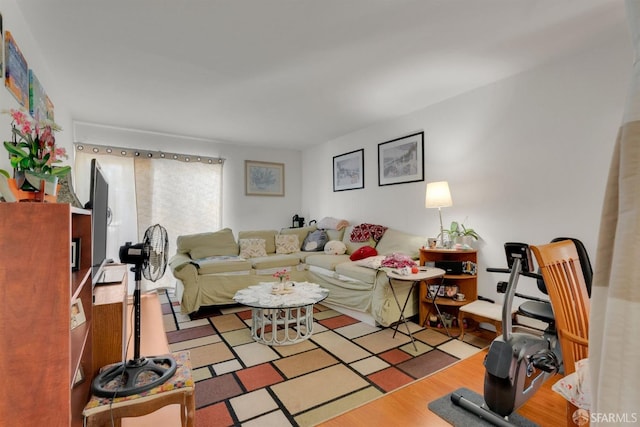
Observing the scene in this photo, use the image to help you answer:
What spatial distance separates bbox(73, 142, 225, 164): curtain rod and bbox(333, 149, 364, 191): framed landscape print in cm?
193

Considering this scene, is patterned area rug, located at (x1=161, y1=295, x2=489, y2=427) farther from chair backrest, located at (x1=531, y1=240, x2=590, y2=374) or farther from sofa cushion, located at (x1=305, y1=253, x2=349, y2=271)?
chair backrest, located at (x1=531, y1=240, x2=590, y2=374)

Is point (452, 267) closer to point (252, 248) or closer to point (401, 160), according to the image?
point (401, 160)

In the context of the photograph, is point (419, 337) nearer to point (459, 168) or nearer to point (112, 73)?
point (459, 168)

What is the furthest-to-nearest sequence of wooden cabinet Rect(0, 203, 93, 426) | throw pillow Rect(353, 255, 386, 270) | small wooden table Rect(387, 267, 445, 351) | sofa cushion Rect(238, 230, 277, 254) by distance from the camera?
sofa cushion Rect(238, 230, 277, 254) < throw pillow Rect(353, 255, 386, 270) < small wooden table Rect(387, 267, 445, 351) < wooden cabinet Rect(0, 203, 93, 426)

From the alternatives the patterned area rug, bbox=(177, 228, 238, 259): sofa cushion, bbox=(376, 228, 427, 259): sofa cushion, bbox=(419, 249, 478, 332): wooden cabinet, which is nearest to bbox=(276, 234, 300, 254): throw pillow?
bbox=(177, 228, 238, 259): sofa cushion

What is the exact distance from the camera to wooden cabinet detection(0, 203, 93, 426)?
0.79 meters

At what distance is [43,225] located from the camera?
2.69 ft

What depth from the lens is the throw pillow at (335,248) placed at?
4.26 m

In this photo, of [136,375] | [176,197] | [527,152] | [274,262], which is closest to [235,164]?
[176,197]

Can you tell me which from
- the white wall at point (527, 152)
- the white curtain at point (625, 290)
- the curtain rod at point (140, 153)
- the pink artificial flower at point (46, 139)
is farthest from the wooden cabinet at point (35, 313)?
the curtain rod at point (140, 153)

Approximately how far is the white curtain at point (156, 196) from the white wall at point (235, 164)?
0.67ft

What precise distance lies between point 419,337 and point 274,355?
53.0 inches

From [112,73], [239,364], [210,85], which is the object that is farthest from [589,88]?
[112,73]

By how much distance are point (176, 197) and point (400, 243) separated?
343 centimetres
